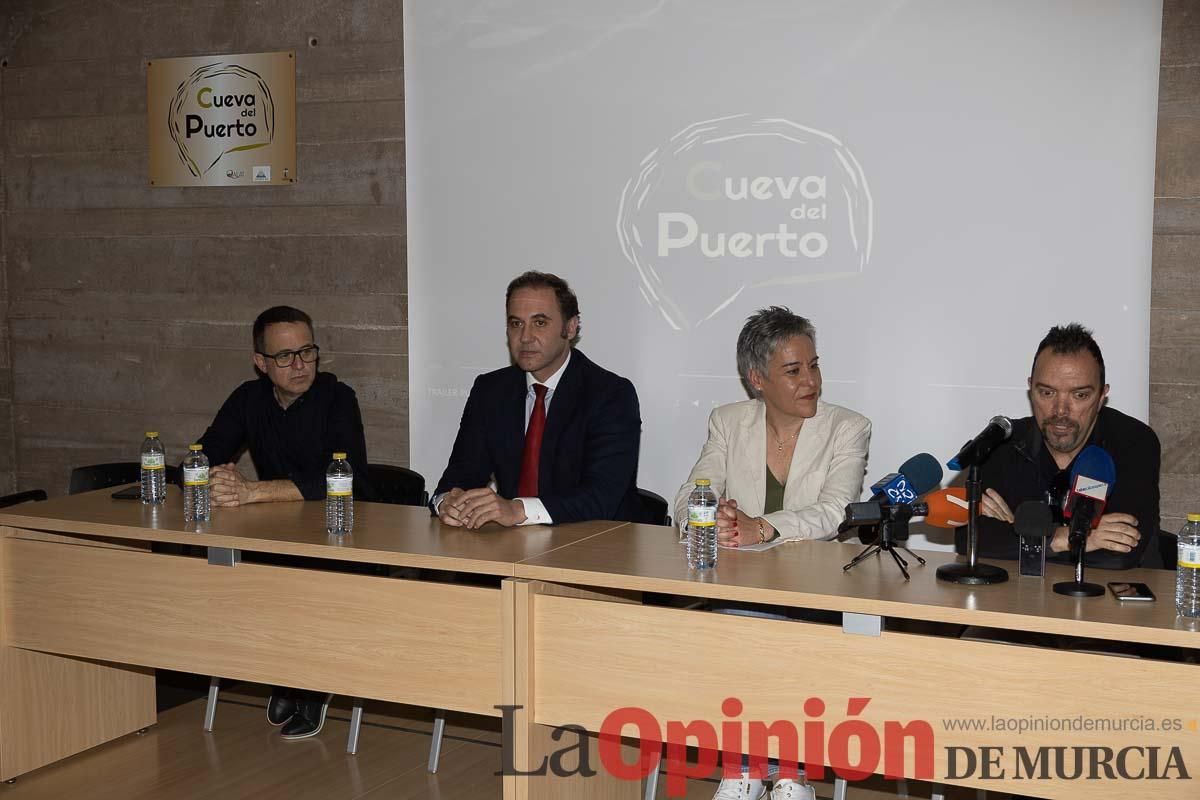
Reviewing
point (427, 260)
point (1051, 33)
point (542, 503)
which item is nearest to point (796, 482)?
point (542, 503)

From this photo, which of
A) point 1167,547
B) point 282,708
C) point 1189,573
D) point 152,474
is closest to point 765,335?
point 1167,547

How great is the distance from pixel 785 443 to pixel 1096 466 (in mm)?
970

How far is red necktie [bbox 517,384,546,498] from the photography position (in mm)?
3730

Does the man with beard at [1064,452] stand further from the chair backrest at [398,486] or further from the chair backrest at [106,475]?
the chair backrest at [106,475]

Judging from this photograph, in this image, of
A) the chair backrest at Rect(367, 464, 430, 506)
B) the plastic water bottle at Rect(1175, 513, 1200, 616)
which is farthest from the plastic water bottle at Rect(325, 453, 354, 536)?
the plastic water bottle at Rect(1175, 513, 1200, 616)

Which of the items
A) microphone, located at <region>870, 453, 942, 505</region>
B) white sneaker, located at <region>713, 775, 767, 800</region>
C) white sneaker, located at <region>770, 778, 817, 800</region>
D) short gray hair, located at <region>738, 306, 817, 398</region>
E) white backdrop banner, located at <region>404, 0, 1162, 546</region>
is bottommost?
white sneaker, located at <region>713, 775, 767, 800</region>

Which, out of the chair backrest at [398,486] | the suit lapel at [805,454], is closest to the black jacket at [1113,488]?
the suit lapel at [805,454]

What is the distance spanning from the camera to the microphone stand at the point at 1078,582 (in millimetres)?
2500

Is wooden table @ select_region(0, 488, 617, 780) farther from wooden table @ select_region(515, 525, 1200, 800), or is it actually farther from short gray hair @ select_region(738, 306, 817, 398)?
short gray hair @ select_region(738, 306, 817, 398)

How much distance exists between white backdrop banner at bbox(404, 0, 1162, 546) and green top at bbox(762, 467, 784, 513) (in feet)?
2.70

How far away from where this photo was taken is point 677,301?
14.4 ft

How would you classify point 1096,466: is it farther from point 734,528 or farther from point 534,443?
point 534,443

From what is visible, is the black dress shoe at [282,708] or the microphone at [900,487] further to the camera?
the black dress shoe at [282,708]

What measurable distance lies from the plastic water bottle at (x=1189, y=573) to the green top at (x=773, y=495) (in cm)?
122
